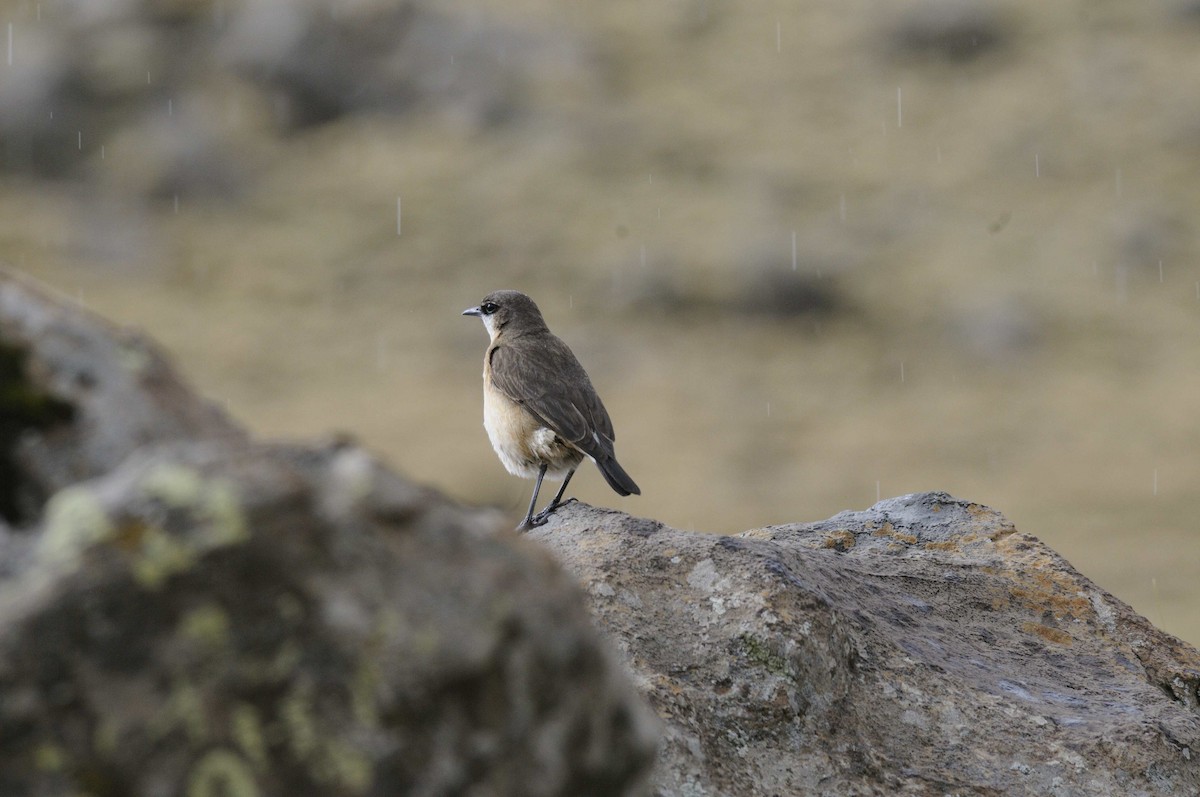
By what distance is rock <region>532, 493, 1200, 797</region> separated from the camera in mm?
3822

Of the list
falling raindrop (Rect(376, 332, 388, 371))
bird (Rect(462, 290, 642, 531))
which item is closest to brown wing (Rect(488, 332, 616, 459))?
bird (Rect(462, 290, 642, 531))

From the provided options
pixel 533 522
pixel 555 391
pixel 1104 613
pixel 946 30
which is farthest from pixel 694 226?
pixel 1104 613

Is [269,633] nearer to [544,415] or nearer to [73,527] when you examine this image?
[73,527]

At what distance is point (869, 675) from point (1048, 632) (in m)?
1.16

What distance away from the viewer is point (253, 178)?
30.9 meters

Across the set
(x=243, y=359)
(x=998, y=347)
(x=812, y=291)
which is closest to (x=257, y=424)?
(x=243, y=359)

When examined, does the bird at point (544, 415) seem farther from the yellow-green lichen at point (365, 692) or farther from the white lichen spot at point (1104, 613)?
the yellow-green lichen at point (365, 692)

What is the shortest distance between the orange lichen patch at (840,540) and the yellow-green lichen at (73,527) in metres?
3.85

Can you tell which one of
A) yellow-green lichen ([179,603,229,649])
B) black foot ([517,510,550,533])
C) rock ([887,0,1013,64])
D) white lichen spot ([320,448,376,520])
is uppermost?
white lichen spot ([320,448,376,520])

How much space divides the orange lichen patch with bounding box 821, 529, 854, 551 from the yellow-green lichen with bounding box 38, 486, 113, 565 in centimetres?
385

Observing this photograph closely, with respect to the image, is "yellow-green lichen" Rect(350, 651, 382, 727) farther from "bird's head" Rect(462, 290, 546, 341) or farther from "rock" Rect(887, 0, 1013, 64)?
"rock" Rect(887, 0, 1013, 64)

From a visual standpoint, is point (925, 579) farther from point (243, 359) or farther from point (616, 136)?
point (616, 136)

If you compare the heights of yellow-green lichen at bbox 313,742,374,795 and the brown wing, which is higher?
yellow-green lichen at bbox 313,742,374,795

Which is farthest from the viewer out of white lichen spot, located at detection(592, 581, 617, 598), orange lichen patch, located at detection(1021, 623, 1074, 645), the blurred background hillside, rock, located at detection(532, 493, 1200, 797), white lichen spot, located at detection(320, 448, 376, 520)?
the blurred background hillside
